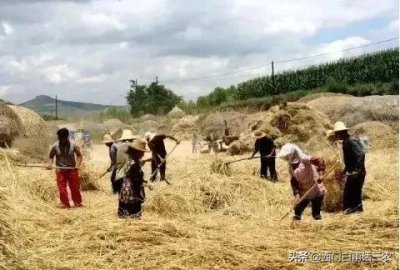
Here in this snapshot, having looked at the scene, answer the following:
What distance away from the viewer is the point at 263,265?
507cm

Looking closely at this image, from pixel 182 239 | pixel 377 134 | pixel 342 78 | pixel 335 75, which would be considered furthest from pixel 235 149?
pixel 335 75

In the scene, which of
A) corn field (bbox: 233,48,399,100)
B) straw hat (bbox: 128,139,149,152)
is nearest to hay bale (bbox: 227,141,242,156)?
straw hat (bbox: 128,139,149,152)

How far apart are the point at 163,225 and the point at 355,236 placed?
5.94 feet

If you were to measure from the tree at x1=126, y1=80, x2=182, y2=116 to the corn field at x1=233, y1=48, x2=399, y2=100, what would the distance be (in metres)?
5.19

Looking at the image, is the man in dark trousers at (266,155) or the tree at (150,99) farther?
the tree at (150,99)

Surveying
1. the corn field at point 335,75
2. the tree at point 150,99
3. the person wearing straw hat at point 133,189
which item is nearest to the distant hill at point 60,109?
the tree at point 150,99

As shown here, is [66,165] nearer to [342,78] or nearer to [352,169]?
[352,169]

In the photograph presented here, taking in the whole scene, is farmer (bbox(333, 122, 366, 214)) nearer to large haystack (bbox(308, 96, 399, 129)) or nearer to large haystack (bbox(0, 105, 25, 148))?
large haystack (bbox(0, 105, 25, 148))

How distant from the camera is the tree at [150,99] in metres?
42.8

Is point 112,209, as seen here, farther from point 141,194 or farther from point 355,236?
point 355,236

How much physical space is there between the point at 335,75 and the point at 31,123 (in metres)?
20.4

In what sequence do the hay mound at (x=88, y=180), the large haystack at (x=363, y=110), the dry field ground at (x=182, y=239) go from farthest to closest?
the large haystack at (x=363, y=110) < the hay mound at (x=88, y=180) < the dry field ground at (x=182, y=239)

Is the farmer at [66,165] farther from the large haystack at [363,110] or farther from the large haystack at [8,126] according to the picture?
the large haystack at [363,110]

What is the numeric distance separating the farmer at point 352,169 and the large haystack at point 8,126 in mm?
11861
